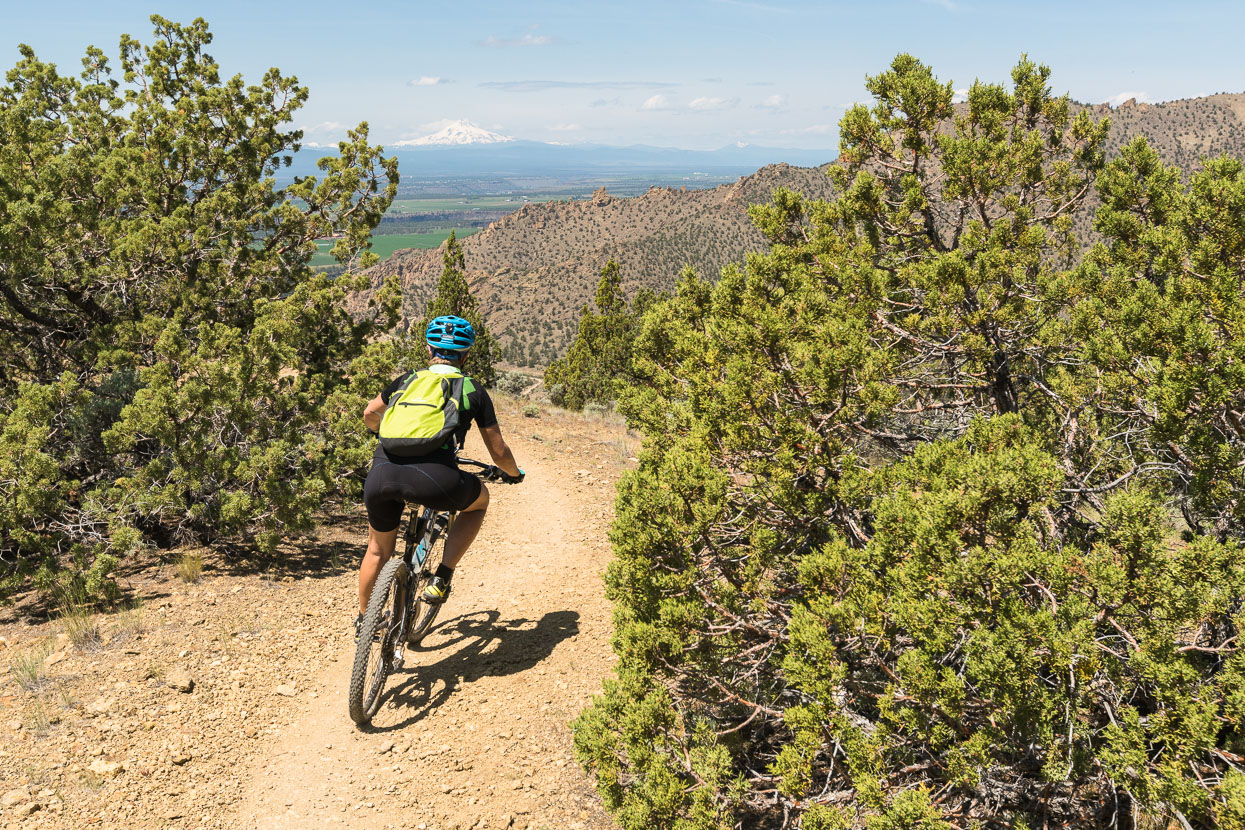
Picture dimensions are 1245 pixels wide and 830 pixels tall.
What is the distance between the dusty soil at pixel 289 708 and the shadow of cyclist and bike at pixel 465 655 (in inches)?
0.7

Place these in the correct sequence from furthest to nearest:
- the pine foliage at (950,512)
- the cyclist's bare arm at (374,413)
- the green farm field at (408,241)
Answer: the green farm field at (408,241)
the cyclist's bare arm at (374,413)
the pine foliage at (950,512)

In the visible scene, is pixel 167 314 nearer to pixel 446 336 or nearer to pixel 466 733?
pixel 446 336

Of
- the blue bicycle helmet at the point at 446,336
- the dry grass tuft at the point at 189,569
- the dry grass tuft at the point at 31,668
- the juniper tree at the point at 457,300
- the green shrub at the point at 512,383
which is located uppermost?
the blue bicycle helmet at the point at 446,336

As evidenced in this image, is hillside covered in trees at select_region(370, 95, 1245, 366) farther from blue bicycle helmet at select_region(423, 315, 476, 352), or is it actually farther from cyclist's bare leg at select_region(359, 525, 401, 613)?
cyclist's bare leg at select_region(359, 525, 401, 613)

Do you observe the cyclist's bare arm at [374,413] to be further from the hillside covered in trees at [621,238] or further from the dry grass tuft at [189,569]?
the hillside covered in trees at [621,238]

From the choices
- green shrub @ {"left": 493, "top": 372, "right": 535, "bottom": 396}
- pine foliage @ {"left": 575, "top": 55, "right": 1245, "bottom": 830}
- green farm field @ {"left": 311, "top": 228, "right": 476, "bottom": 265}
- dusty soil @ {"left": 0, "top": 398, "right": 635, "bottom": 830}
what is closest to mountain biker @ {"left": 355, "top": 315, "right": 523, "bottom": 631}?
dusty soil @ {"left": 0, "top": 398, "right": 635, "bottom": 830}

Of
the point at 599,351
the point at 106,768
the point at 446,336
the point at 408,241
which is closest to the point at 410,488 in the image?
the point at 446,336

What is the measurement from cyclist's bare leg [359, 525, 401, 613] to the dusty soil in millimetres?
907

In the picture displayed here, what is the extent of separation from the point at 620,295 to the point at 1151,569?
3320 cm

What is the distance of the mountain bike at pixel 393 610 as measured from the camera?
4.27 metres

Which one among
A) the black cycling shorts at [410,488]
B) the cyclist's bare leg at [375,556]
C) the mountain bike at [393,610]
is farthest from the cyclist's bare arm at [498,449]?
the cyclist's bare leg at [375,556]

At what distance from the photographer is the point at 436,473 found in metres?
4.12

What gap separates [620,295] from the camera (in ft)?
114

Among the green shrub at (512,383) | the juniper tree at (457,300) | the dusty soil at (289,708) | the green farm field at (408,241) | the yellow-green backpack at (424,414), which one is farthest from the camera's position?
the green farm field at (408,241)
